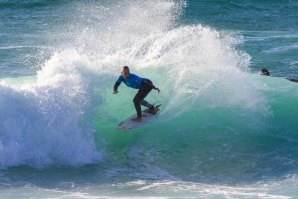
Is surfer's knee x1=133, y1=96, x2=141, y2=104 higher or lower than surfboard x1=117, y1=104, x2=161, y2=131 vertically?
higher

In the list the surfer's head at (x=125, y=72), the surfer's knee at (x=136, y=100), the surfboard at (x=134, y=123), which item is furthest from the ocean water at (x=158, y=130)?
the surfer's head at (x=125, y=72)

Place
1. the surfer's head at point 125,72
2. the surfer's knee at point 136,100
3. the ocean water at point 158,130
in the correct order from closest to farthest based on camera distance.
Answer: the ocean water at point 158,130
the surfer's head at point 125,72
the surfer's knee at point 136,100

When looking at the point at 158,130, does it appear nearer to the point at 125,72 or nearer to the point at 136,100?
the point at 136,100

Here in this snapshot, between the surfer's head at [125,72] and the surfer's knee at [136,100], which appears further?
the surfer's knee at [136,100]

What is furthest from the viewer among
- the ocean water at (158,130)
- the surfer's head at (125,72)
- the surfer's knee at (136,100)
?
the surfer's knee at (136,100)

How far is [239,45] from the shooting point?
96.7 feet

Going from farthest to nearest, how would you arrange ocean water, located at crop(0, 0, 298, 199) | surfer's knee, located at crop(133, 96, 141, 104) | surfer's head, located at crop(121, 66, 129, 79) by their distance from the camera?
surfer's knee, located at crop(133, 96, 141, 104), surfer's head, located at crop(121, 66, 129, 79), ocean water, located at crop(0, 0, 298, 199)

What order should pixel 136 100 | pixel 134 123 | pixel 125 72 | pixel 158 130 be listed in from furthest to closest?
pixel 158 130, pixel 134 123, pixel 136 100, pixel 125 72

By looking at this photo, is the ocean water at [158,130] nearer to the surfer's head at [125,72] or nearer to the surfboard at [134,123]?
the surfboard at [134,123]

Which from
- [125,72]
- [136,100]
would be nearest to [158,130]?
[136,100]

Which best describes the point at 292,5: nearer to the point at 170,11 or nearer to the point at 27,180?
the point at 170,11

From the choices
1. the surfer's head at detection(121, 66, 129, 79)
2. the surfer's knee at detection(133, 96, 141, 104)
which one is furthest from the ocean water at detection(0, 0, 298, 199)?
the surfer's head at detection(121, 66, 129, 79)

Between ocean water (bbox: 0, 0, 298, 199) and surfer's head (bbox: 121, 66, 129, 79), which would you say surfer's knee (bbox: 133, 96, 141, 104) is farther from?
ocean water (bbox: 0, 0, 298, 199)

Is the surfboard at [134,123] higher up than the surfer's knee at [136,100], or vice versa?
the surfer's knee at [136,100]
